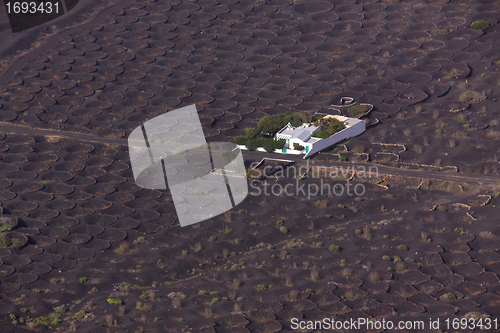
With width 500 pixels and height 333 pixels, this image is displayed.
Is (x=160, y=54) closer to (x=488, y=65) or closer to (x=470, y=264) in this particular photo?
(x=488, y=65)

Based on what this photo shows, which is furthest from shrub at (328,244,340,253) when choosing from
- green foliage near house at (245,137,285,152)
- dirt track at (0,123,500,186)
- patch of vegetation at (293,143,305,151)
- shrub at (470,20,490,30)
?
shrub at (470,20,490,30)

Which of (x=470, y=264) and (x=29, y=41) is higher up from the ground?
(x=29, y=41)

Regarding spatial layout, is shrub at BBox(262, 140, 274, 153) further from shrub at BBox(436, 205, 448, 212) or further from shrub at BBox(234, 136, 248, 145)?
shrub at BBox(436, 205, 448, 212)

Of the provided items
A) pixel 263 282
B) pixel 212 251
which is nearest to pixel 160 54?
pixel 212 251

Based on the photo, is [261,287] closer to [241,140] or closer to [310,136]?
[310,136]

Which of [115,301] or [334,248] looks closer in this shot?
[115,301]

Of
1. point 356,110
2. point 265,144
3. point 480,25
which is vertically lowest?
point 356,110

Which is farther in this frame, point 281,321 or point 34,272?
point 34,272

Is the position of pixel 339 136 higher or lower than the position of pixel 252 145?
lower

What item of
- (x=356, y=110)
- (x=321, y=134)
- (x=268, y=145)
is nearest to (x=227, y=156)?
(x=268, y=145)
